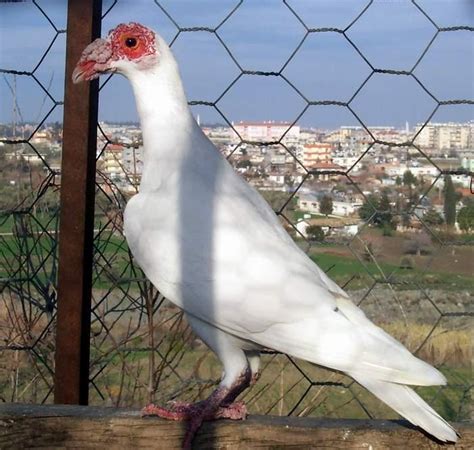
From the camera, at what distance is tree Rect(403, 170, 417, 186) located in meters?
1.85

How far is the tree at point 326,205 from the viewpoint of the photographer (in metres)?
1.83

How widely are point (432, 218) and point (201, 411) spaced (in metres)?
0.83

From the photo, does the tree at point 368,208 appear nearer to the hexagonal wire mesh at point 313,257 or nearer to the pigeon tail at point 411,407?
the hexagonal wire mesh at point 313,257

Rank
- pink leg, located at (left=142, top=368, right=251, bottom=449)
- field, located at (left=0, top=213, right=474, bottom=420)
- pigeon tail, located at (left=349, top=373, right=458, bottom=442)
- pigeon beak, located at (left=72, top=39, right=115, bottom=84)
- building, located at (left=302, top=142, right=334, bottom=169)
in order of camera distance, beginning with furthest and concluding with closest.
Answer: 1. building, located at (left=302, top=142, right=334, bottom=169)
2. field, located at (left=0, top=213, right=474, bottom=420)
3. pigeon beak, located at (left=72, top=39, right=115, bottom=84)
4. pink leg, located at (left=142, top=368, right=251, bottom=449)
5. pigeon tail, located at (left=349, top=373, right=458, bottom=442)

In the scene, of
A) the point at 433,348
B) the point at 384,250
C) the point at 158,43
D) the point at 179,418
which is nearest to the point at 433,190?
the point at 384,250

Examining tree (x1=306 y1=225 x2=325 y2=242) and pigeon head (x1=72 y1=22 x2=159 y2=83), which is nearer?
pigeon head (x1=72 y1=22 x2=159 y2=83)

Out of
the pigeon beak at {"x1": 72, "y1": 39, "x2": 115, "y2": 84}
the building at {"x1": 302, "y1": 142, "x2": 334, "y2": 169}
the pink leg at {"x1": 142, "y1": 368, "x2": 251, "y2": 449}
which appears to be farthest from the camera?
the building at {"x1": 302, "y1": 142, "x2": 334, "y2": 169}

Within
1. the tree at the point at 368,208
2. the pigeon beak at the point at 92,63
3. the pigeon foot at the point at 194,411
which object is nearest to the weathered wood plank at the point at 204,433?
the pigeon foot at the point at 194,411

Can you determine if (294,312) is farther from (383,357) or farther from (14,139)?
(14,139)

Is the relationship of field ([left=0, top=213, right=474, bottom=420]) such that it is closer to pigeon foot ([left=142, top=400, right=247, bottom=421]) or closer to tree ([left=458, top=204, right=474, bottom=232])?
tree ([left=458, top=204, right=474, bottom=232])

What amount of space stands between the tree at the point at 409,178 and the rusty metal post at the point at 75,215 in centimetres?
70

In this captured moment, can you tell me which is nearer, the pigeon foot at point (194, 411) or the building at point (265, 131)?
the pigeon foot at point (194, 411)

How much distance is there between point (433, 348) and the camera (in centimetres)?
194

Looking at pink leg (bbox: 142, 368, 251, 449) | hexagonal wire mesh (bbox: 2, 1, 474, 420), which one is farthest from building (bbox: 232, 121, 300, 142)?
pink leg (bbox: 142, 368, 251, 449)
